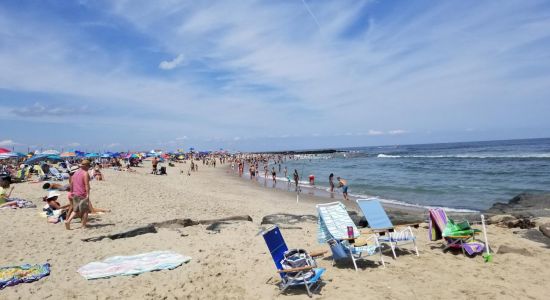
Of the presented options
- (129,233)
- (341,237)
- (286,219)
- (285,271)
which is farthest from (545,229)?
(129,233)

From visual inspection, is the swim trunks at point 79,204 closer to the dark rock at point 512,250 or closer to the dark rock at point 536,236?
the dark rock at point 512,250

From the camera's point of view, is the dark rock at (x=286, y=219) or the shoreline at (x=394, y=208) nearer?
the dark rock at (x=286, y=219)

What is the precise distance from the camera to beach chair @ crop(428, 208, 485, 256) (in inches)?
242

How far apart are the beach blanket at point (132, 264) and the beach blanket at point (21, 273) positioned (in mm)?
511

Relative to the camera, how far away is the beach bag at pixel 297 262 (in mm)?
4621

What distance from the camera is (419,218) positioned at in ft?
33.1

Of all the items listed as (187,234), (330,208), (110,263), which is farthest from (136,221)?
(330,208)

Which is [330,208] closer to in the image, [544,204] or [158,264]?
[158,264]

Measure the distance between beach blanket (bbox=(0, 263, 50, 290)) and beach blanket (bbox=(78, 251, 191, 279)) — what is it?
1.68 ft

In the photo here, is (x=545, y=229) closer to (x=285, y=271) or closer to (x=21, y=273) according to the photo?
(x=285, y=271)

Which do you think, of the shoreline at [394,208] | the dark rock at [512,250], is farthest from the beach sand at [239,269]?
the shoreline at [394,208]

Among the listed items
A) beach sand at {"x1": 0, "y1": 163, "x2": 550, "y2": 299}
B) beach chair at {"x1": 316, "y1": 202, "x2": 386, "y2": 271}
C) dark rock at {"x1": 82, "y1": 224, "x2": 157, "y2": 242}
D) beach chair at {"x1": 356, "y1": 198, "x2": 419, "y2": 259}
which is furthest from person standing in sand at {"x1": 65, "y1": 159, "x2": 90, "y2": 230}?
beach chair at {"x1": 356, "y1": 198, "x2": 419, "y2": 259}

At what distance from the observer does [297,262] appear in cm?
468

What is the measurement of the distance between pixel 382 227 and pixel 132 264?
13.8ft
